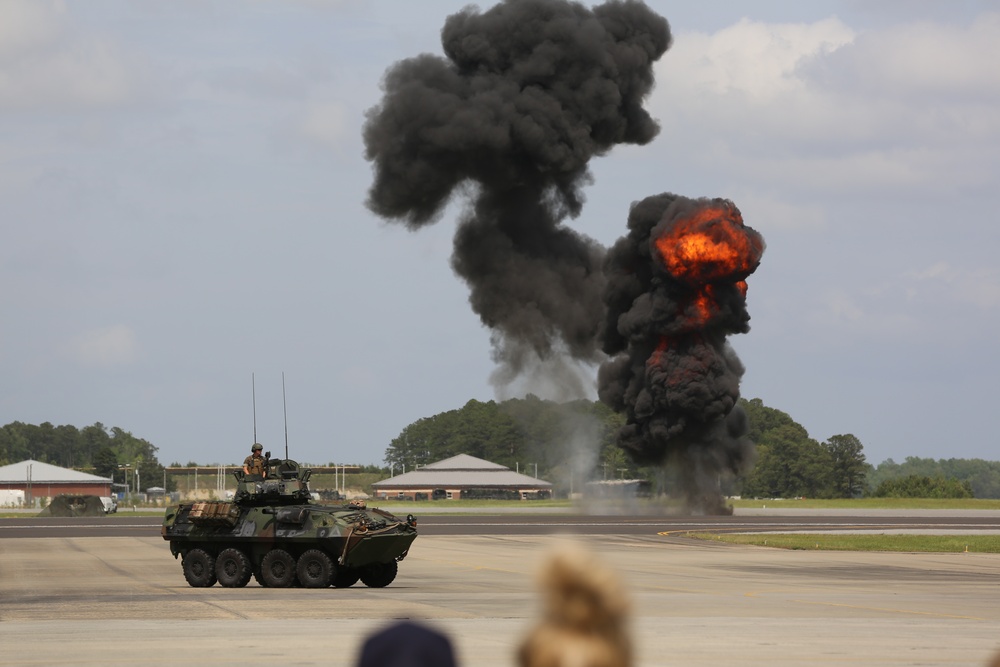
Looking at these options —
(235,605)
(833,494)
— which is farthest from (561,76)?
(833,494)

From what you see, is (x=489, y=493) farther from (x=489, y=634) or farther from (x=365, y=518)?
(x=489, y=634)

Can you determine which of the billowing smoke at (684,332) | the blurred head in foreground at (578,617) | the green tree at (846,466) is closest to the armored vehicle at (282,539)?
the blurred head in foreground at (578,617)

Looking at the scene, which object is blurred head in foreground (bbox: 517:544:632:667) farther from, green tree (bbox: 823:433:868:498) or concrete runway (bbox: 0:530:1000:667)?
green tree (bbox: 823:433:868:498)

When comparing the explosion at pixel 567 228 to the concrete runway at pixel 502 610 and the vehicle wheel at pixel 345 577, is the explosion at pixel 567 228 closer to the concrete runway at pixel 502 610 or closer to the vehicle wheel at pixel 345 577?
the concrete runway at pixel 502 610

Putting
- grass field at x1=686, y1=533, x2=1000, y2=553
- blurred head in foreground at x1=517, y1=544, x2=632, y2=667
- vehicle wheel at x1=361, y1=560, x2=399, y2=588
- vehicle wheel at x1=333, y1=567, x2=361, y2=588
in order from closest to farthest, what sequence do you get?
blurred head in foreground at x1=517, y1=544, x2=632, y2=667 < vehicle wheel at x1=333, y1=567, x2=361, y2=588 < vehicle wheel at x1=361, y1=560, x2=399, y2=588 < grass field at x1=686, y1=533, x2=1000, y2=553

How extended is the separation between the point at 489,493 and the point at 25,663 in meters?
152

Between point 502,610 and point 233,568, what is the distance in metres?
9.79

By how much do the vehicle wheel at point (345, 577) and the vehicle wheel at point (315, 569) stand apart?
0.34m

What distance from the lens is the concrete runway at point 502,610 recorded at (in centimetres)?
1898

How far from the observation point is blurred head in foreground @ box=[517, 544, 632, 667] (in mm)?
3553

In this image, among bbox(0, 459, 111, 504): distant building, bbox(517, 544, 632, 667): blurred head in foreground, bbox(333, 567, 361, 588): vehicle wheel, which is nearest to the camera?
bbox(517, 544, 632, 667): blurred head in foreground

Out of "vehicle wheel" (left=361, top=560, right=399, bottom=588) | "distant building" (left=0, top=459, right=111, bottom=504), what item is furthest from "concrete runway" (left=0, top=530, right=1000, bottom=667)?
"distant building" (left=0, top=459, right=111, bottom=504)

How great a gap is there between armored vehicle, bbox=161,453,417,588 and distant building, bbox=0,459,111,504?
124 meters

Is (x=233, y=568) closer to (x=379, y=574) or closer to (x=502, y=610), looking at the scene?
(x=379, y=574)
